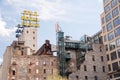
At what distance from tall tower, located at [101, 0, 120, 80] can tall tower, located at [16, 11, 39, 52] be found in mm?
51183

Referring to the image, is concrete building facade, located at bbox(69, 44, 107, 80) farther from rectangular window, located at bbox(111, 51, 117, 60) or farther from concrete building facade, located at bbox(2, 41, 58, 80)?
concrete building facade, located at bbox(2, 41, 58, 80)

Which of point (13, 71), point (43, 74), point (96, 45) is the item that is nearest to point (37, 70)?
point (43, 74)

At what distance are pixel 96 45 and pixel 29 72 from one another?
2754 centimetres

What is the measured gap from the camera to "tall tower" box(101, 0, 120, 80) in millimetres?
91656

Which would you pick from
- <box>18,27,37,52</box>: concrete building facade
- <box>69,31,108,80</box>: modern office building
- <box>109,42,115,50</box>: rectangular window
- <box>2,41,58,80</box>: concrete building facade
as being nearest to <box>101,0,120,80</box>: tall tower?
<box>109,42,115,50</box>: rectangular window

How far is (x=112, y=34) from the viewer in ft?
312

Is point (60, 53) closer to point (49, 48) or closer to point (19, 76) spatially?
point (49, 48)

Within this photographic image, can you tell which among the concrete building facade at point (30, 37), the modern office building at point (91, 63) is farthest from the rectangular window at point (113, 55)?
the concrete building facade at point (30, 37)

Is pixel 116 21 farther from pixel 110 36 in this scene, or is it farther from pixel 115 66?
pixel 115 66

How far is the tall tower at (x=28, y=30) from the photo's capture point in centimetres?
14225

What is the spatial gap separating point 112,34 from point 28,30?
2427 inches

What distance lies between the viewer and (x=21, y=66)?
318 feet

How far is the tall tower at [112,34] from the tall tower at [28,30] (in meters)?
51.2

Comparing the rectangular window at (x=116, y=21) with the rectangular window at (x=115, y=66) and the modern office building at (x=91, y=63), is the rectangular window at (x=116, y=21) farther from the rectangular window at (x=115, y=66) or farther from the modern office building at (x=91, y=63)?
the rectangular window at (x=115, y=66)
